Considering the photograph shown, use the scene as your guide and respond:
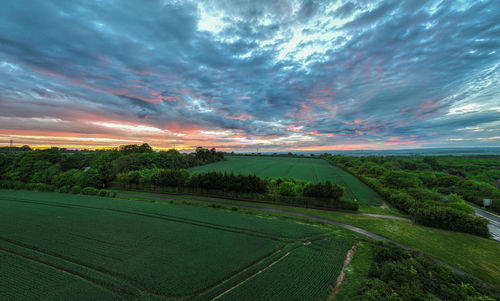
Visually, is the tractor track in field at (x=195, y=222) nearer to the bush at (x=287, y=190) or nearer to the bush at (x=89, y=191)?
the bush at (x=89, y=191)

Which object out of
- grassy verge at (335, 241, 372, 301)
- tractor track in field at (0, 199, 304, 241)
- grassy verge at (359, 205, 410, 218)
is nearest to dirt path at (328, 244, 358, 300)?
grassy verge at (335, 241, 372, 301)

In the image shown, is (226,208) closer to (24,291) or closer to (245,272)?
(245,272)

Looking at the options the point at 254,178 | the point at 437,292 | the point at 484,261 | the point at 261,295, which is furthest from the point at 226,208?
the point at 484,261

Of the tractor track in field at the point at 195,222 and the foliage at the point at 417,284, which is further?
the tractor track in field at the point at 195,222

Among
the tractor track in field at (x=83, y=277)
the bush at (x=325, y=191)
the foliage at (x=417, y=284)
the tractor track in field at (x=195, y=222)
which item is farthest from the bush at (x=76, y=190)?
the foliage at (x=417, y=284)

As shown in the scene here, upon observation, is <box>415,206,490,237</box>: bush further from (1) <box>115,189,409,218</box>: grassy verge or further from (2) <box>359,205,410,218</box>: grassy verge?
(1) <box>115,189,409,218</box>: grassy verge
